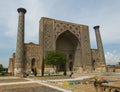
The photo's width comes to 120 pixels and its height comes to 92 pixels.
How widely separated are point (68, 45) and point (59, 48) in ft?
11.1

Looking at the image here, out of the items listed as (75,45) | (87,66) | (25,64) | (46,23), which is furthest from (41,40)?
(87,66)

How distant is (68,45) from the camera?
140 feet

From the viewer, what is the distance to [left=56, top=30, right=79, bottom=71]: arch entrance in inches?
1593

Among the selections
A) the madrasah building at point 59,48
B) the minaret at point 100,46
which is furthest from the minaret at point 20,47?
the minaret at point 100,46

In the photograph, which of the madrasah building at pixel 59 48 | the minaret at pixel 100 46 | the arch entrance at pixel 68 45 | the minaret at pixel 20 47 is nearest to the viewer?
the minaret at pixel 20 47

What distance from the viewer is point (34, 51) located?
3331 cm

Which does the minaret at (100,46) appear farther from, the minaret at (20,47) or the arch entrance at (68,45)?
the minaret at (20,47)

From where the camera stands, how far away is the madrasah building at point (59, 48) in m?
30.7

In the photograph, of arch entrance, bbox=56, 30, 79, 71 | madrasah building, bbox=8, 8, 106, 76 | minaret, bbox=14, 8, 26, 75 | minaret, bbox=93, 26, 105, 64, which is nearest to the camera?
minaret, bbox=14, 8, 26, 75

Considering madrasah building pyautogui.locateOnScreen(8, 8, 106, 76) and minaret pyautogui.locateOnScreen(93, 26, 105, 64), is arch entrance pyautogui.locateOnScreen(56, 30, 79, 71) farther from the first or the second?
minaret pyautogui.locateOnScreen(93, 26, 105, 64)

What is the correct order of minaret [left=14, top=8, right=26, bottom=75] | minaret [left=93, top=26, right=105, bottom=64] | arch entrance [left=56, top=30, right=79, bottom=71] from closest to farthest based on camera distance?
minaret [left=14, top=8, right=26, bottom=75]
arch entrance [left=56, top=30, right=79, bottom=71]
minaret [left=93, top=26, right=105, bottom=64]

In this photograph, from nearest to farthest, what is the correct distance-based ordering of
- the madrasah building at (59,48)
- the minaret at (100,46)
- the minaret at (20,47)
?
1. the minaret at (20,47)
2. the madrasah building at (59,48)
3. the minaret at (100,46)

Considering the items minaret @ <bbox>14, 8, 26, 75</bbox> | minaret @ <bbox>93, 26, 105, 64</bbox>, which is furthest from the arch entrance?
minaret @ <bbox>14, 8, 26, 75</bbox>

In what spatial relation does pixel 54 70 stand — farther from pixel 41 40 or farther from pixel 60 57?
pixel 41 40
